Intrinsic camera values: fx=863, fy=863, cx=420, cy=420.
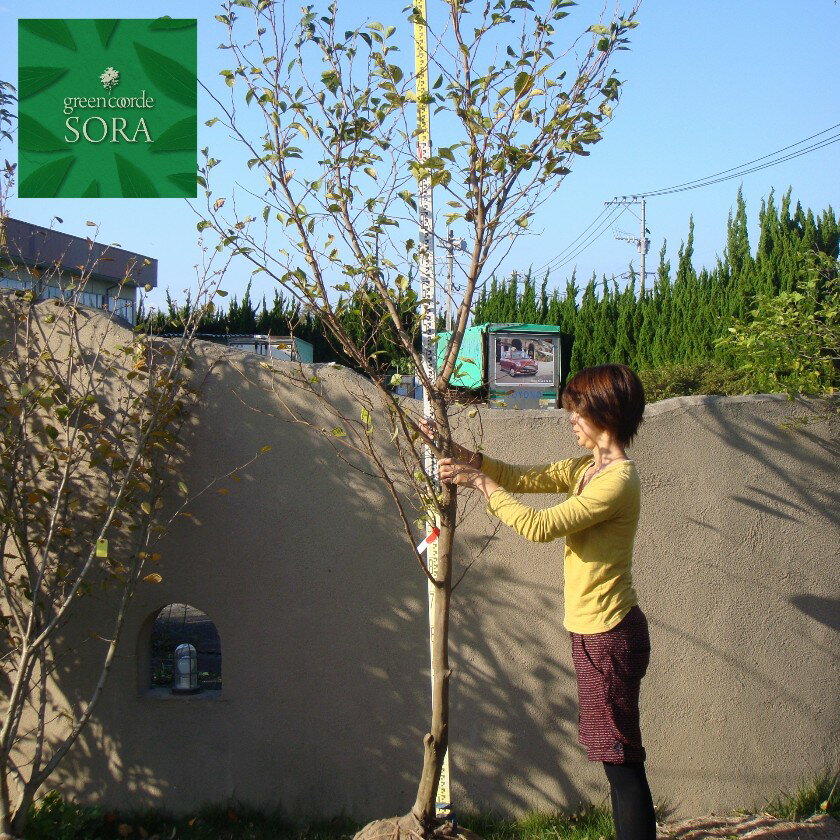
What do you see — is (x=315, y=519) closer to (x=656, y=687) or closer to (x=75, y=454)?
(x=75, y=454)

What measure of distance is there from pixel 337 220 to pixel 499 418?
1.14 m

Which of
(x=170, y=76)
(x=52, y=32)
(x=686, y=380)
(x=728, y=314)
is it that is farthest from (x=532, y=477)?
(x=728, y=314)

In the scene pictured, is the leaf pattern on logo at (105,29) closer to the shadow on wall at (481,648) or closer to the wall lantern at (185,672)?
the shadow on wall at (481,648)

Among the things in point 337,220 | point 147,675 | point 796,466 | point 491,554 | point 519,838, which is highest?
point 337,220

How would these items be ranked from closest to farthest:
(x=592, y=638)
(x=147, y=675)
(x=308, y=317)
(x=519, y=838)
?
(x=592, y=638) → (x=308, y=317) → (x=519, y=838) → (x=147, y=675)

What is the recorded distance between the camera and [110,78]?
4.61m

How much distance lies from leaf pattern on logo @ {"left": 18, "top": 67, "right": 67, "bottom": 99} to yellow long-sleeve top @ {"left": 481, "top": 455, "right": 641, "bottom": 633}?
12.0 ft

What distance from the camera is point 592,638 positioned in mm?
2604

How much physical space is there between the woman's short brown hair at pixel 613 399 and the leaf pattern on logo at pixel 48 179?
315 cm

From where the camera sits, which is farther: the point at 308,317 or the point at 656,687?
the point at 656,687

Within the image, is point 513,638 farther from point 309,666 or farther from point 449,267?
point 449,267

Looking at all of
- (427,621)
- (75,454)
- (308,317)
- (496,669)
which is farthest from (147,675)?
(308,317)

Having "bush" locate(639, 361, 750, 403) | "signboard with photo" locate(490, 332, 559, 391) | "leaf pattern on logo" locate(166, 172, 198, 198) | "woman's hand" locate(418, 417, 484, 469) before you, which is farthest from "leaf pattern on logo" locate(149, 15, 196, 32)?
"signboard with photo" locate(490, 332, 559, 391)

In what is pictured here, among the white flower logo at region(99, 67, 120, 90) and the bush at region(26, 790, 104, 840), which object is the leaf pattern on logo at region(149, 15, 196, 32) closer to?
the white flower logo at region(99, 67, 120, 90)
